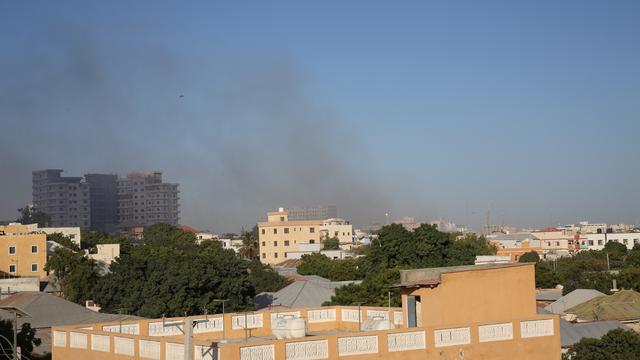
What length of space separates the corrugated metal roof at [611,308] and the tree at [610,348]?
1491 cm

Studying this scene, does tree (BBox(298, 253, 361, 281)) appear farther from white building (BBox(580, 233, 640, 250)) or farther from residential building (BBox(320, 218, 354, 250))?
white building (BBox(580, 233, 640, 250))

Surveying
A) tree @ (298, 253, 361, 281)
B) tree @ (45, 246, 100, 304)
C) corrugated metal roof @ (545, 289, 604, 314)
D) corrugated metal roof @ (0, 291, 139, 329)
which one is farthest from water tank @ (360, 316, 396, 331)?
tree @ (298, 253, 361, 281)

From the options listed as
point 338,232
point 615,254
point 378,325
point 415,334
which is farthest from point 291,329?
point 338,232

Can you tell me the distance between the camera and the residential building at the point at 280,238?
14112cm

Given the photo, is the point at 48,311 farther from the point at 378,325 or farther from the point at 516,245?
the point at 516,245

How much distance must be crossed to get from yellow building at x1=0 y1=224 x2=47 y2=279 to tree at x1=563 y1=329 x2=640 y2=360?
173ft

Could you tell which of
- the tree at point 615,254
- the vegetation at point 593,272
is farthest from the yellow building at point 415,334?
the tree at point 615,254

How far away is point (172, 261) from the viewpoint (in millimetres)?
54438

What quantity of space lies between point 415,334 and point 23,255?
6385 centimetres

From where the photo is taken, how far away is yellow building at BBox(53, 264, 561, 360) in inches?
693

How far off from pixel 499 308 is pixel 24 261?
205 feet

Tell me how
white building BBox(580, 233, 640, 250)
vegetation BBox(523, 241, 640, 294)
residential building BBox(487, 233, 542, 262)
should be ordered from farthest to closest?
1. white building BBox(580, 233, 640, 250)
2. residential building BBox(487, 233, 542, 262)
3. vegetation BBox(523, 241, 640, 294)

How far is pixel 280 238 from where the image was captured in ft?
465

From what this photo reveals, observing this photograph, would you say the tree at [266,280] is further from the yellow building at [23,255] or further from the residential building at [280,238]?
the residential building at [280,238]
